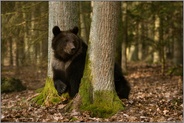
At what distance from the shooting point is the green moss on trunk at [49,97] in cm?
844

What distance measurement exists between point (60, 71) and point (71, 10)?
1.76 metres

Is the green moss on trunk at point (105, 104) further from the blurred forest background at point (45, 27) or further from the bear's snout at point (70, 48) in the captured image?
the blurred forest background at point (45, 27)

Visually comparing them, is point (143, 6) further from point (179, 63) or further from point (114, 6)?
point (114, 6)

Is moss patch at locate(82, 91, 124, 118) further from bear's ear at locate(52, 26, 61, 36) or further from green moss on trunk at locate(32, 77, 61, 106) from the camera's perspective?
bear's ear at locate(52, 26, 61, 36)

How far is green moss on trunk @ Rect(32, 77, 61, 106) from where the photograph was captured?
8438 millimetres

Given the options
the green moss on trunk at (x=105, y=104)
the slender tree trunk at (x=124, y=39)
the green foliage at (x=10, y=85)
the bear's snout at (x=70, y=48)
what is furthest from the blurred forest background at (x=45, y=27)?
the green moss on trunk at (x=105, y=104)

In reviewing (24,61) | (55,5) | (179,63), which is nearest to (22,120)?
(55,5)

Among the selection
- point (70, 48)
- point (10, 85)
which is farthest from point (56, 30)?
point (10, 85)

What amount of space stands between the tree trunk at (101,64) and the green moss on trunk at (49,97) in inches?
52.8

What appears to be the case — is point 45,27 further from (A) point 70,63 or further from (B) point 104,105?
(B) point 104,105

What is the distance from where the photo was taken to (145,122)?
620cm

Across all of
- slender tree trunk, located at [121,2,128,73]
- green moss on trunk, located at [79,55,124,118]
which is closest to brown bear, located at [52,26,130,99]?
green moss on trunk, located at [79,55,124,118]

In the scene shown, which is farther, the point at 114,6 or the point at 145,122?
the point at 114,6

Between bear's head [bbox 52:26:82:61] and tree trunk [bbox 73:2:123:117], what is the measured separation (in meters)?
0.69
